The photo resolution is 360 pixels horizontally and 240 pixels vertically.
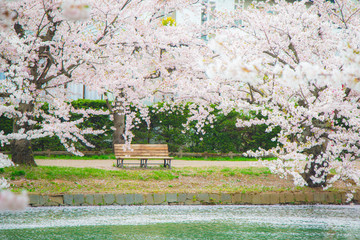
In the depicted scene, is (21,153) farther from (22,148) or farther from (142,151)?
(142,151)

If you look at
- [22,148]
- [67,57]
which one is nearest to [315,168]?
[67,57]

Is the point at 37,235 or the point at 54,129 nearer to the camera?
the point at 37,235

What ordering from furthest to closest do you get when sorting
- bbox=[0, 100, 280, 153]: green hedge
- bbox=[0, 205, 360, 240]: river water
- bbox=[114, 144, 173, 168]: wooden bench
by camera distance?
bbox=[0, 100, 280, 153]: green hedge → bbox=[114, 144, 173, 168]: wooden bench → bbox=[0, 205, 360, 240]: river water

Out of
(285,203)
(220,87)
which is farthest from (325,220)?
(220,87)

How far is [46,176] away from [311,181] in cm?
680

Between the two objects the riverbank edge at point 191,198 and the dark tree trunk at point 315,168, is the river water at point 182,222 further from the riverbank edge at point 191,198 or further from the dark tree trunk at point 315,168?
the dark tree trunk at point 315,168

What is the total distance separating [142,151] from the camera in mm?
13898

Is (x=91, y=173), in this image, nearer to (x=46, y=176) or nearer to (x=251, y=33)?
(x=46, y=176)

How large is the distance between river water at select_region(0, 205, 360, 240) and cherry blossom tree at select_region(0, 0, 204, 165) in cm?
167

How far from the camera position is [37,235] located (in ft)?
21.5

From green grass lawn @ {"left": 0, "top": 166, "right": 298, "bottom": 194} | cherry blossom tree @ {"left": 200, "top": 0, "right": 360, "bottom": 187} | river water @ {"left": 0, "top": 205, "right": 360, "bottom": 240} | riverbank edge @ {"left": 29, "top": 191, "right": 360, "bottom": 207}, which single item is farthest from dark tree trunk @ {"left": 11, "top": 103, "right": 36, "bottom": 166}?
cherry blossom tree @ {"left": 200, "top": 0, "right": 360, "bottom": 187}

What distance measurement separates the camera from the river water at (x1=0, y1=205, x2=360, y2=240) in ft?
22.0

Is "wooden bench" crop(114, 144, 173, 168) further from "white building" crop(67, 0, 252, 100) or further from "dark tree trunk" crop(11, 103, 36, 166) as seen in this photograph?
"dark tree trunk" crop(11, 103, 36, 166)

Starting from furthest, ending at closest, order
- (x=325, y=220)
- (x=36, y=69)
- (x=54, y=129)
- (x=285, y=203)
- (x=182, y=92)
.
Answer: (x=182, y=92) < (x=36, y=69) < (x=285, y=203) < (x=54, y=129) < (x=325, y=220)
